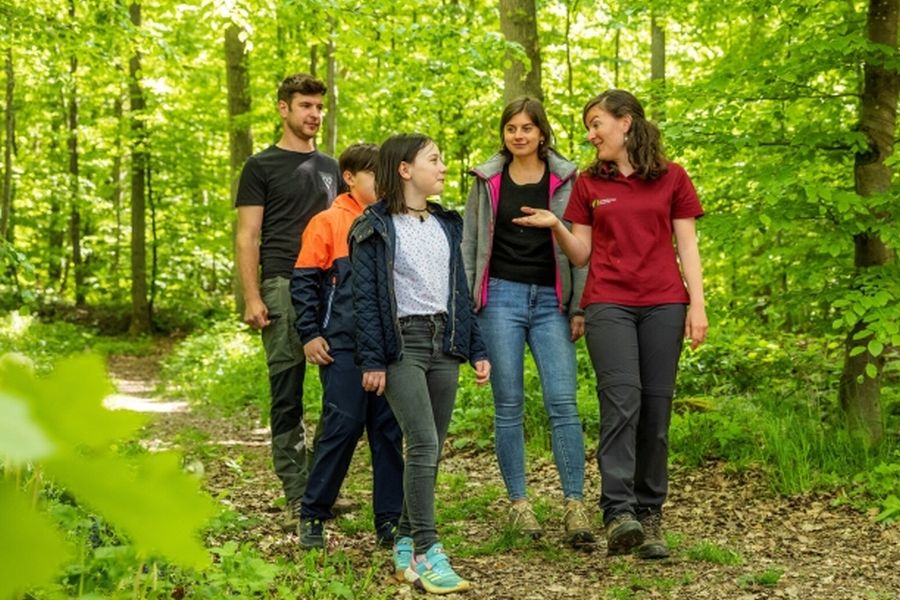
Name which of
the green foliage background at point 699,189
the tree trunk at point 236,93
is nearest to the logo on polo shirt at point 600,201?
the green foliage background at point 699,189

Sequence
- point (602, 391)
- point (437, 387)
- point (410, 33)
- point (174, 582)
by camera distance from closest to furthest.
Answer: point (174, 582) < point (437, 387) < point (602, 391) < point (410, 33)

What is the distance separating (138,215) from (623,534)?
17.5 metres

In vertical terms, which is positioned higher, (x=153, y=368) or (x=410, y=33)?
(x=410, y=33)

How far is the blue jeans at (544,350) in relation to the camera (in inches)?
185

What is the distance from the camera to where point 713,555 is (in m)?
4.41

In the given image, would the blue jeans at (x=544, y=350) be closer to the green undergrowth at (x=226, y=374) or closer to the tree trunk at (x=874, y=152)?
the tree trunk at (x=874, y=152)

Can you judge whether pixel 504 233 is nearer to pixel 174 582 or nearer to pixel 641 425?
pixel 641 425

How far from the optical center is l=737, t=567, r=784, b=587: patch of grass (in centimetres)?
406

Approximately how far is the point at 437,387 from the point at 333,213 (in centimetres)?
105

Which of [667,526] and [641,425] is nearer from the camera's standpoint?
[641,425]

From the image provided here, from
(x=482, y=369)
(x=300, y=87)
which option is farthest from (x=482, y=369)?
(x=300, y=87)

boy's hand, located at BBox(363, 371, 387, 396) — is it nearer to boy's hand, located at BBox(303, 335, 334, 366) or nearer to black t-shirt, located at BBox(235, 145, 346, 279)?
boy's hand, located at BBox(303, 335, 334, 366)

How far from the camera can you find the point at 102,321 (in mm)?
21531

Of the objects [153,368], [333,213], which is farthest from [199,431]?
[153,368]
